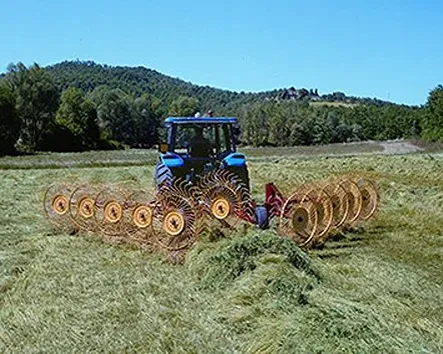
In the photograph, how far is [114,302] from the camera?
6059mm

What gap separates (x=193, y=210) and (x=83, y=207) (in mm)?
2531

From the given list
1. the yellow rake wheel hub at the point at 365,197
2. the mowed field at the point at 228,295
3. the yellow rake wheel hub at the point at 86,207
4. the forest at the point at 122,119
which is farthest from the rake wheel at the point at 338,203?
the forest at the point at 122,119

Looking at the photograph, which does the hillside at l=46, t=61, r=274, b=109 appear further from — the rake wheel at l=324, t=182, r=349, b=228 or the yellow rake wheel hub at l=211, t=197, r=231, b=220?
the yellow rake wheel hub at l=211, t=197, r=231, b=220

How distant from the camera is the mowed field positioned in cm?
466

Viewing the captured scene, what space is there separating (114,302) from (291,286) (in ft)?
5.78

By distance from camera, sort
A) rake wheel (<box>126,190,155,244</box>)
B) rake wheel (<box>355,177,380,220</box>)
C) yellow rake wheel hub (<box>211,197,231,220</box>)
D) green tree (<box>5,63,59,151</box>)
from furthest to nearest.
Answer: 1. green tree (<box>5,63,59,151</box>)
2. rake wheel (<box>355,177,380,220</box>)
3. rake wheel (<box>126,190,155,244</box>)
4. yellow rake wheel hub (<box>211,197,231,220</box>)

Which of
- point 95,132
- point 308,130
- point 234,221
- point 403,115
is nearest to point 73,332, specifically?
point 234,221

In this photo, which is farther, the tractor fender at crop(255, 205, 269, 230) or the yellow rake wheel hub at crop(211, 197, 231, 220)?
the tractor fender at crop(255, 205, 269, 230)

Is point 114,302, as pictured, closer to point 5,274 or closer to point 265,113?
point 5,274

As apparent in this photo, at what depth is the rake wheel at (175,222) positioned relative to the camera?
8414 mm

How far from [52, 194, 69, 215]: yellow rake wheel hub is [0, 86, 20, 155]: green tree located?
43.4 m

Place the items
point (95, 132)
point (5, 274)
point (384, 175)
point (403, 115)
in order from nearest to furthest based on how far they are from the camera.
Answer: point (5, 274)
point (384, 175)
point (95, 132)
point (403, 115)

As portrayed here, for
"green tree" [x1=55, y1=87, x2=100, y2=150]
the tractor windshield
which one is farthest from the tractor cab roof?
"green tree" [x1=55, y1=87, x2=100, y2=150]

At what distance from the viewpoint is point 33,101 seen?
62031mm
